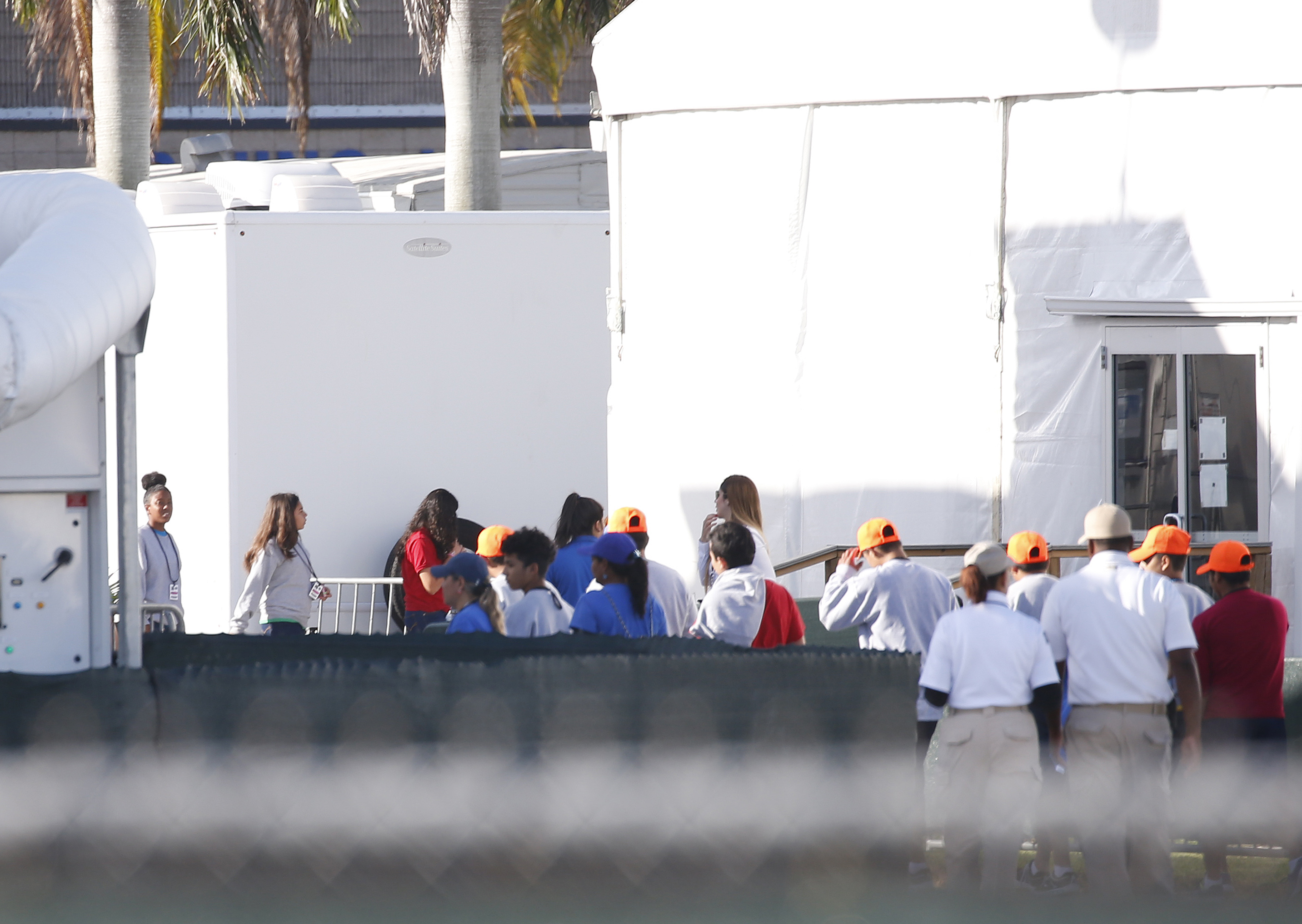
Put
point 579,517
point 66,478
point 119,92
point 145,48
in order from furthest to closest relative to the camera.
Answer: point 145,48 < point 119,92 < point 579,517 < point 66,478

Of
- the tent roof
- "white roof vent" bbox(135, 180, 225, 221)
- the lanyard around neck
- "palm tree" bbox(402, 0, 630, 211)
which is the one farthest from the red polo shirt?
"palm tree" bbox(402, 0, 630, 211)

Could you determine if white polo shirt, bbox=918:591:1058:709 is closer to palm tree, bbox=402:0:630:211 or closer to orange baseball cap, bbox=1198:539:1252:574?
orange baseball cap, bbox=1198:539:1252:574

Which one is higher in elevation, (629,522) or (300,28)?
(300,28)

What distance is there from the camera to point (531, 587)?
7.35m

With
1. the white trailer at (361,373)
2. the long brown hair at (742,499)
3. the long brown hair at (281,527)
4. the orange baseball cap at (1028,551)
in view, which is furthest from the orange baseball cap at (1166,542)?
the white trailer at (361,373)

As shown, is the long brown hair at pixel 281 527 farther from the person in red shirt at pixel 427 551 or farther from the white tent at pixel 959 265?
the white tent at pixel 959 265

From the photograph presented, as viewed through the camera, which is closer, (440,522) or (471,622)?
(471,622)

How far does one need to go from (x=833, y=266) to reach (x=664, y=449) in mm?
1657

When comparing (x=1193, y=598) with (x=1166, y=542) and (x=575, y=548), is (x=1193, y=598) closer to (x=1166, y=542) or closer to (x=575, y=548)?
(x=1166, y=542)

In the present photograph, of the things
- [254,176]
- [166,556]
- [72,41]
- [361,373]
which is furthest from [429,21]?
[72,41]

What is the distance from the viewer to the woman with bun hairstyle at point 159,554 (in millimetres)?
9672

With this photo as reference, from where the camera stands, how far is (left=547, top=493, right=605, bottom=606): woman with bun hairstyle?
8422 millimetres

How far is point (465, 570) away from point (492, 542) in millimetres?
999

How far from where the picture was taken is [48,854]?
5754 mm
